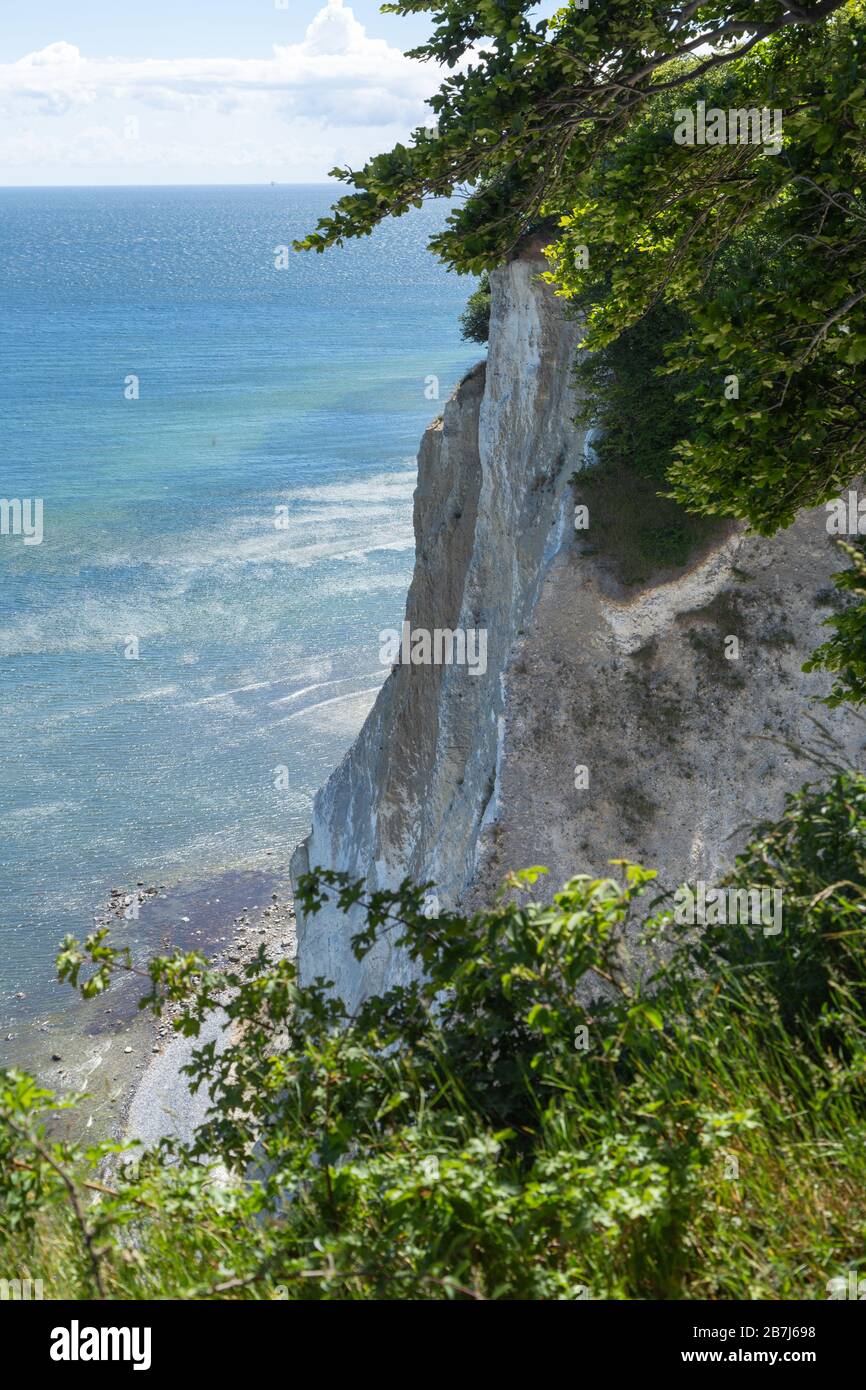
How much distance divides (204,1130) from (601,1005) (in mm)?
2120

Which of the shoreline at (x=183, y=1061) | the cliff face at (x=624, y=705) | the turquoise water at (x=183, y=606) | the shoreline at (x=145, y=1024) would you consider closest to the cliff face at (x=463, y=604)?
the cliff face at (x=624, y=705)

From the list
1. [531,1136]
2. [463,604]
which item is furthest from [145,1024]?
[531,1136]

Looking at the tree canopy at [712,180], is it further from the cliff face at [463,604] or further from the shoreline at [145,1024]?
the shoreline at [145,1024]

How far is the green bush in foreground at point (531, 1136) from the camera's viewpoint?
→ 13.2ft

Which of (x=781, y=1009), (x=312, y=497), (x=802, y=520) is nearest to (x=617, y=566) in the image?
(x=802, y=520)

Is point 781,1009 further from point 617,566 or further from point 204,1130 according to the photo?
point 617,566

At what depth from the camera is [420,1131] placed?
4602 millimetres

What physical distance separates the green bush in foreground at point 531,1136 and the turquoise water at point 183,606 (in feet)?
102

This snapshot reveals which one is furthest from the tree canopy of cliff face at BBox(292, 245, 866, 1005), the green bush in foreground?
cliff face at BBox(292, 245, 866, 1005)

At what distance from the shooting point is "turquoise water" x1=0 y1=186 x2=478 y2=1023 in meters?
41.1

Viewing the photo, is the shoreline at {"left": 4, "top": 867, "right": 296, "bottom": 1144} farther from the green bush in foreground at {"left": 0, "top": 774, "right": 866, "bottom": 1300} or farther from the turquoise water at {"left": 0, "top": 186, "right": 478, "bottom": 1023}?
the green bush in foreground at {"left": 0, "top": 774, "right": 866, "bottom": 1300}

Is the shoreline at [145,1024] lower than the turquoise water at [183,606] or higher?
lower

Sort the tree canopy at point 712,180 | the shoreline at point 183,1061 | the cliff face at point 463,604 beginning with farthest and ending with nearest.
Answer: the shoreline at point 183,1061 < the cliff face at point 463,604 < the tree canopy at point 712,180

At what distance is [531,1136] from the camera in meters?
5.30
